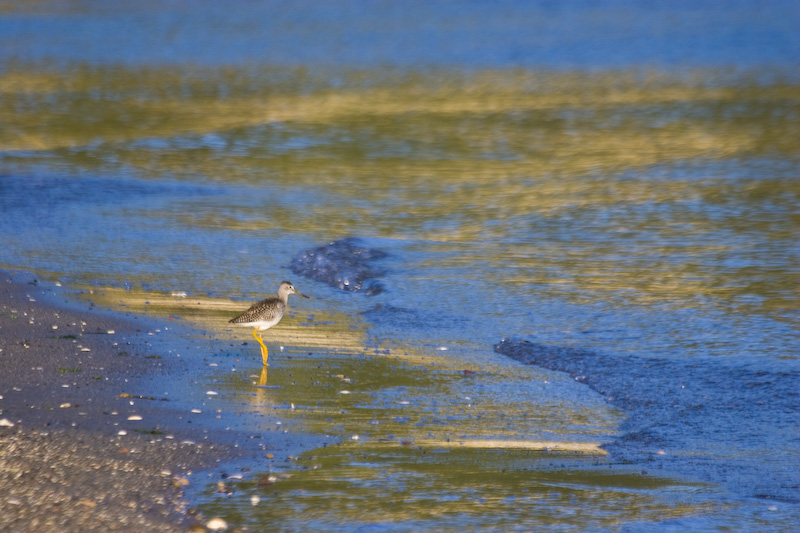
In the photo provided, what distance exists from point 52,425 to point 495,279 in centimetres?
560

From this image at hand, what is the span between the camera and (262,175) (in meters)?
17.3

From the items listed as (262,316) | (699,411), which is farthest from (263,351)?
(699,411)

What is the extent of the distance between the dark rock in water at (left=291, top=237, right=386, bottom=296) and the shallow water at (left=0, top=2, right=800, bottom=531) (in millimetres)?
204

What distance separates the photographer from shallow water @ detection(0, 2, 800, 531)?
19.7 ft

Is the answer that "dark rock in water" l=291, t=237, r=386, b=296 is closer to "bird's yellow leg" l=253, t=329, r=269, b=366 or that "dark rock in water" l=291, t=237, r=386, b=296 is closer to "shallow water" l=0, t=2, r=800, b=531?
"shallow water" l=0, t=2, r=800, b=531

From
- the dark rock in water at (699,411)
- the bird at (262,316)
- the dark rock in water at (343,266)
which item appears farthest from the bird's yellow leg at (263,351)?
the dark rock in water at (343,266)

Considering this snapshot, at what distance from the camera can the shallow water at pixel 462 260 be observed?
601 cm

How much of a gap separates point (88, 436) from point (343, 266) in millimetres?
5309

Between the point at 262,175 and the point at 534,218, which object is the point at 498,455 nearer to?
the point at 534,218

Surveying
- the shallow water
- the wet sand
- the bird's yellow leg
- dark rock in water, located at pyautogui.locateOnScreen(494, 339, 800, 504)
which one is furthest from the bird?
dark rock in water, located at pyautogui.locateOnScreen(494, 339, 800, 504)

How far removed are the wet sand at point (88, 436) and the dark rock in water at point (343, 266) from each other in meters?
2.72

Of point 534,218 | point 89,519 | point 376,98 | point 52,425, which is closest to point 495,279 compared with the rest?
point 534,218

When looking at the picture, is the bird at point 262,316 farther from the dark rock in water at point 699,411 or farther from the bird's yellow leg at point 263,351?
the dark rock in water at point 699,411

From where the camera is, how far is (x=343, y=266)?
11234mm
